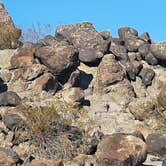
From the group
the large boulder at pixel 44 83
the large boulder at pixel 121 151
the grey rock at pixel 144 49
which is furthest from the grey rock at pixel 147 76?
the large boulder at pixel 121 151

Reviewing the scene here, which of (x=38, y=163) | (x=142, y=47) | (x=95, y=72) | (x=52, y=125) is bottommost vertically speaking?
(x=38, y=163)

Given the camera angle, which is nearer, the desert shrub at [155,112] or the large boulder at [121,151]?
the large boulder at [121,151]

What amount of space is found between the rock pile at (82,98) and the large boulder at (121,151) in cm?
3

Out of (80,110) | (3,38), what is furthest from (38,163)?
(3,38)

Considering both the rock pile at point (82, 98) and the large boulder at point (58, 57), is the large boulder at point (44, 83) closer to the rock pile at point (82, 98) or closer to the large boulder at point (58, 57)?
the rock pile at point (82, 98)

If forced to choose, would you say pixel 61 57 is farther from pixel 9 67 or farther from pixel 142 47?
pixel 142 47

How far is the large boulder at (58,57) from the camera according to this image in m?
21.3

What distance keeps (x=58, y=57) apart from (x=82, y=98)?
206 cm

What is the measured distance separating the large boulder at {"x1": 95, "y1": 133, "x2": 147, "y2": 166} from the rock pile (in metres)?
0.03

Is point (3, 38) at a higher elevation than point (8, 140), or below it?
higher

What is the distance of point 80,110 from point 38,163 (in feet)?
21.0

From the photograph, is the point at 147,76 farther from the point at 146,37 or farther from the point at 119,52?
the point at 146,37

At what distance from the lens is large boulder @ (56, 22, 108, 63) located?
2381 centimetres

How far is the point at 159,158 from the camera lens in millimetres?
16938
